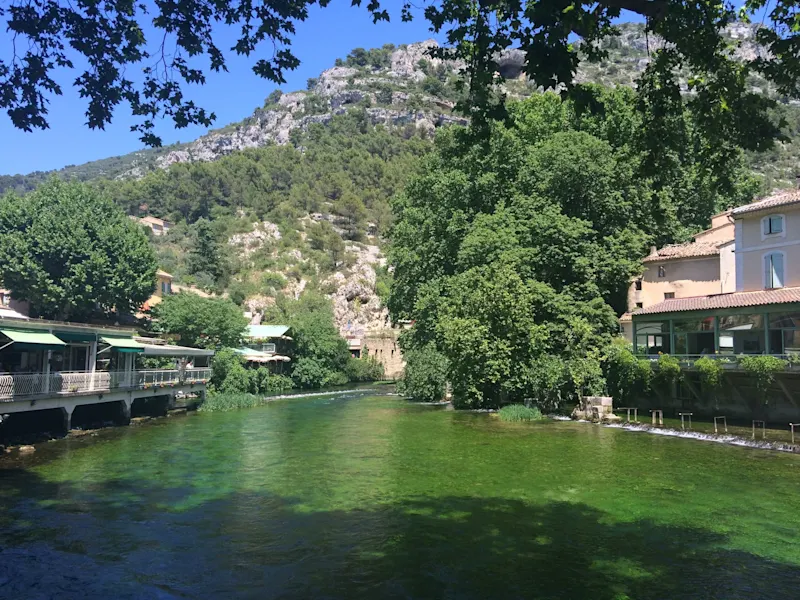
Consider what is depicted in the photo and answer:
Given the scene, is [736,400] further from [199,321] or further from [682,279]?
[199,321]

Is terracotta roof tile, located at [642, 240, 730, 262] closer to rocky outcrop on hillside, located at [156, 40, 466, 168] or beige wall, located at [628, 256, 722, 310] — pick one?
beige wall, located at [628, 256, 722, 310]

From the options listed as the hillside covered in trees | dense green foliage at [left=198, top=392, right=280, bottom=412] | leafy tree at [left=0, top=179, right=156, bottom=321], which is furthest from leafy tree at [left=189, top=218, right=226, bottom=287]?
dense green foliage at [left=198, top=392, right=280, bottom=412]

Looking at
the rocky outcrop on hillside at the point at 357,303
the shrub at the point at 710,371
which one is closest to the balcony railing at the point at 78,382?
the shrub at the point at 710,371

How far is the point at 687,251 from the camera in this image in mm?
37469

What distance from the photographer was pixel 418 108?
154 m

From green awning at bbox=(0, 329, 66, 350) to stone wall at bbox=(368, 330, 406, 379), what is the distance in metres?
49.1

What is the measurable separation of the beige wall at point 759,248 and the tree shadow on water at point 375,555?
23.6 m

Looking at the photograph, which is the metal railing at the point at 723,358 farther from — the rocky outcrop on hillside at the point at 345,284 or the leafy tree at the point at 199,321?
the rocky outcrop on hillside at the point at 345,284

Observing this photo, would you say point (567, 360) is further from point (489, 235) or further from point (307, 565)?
point (307, 565)

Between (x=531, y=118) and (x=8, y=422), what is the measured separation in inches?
1448

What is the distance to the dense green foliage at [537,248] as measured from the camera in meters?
33.6

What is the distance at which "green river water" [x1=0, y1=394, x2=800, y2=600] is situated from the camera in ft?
30.8

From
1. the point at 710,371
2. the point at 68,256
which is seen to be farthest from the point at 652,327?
the point at 68,256

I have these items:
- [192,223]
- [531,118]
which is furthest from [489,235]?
[192,223]
